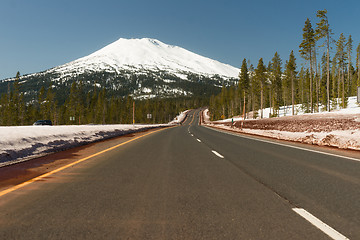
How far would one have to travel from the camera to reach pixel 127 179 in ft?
17.3

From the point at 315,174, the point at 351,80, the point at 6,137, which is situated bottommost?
the point at 315,174

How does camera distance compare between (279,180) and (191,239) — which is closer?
(191,239)

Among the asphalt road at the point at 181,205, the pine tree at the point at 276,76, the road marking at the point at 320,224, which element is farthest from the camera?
the pine tree at the point at 276,76

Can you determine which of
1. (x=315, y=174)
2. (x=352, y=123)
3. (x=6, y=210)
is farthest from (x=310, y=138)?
(x=6, y=210)

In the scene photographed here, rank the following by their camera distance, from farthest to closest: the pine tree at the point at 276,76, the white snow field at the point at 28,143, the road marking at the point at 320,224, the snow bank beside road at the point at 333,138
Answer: the pine tree at the point at 276,76, the snow bank beside road at the point at 333,138, the white snow field at the point at 28,143, the road marking at the point at 320,224

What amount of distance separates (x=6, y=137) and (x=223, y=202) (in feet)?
27.1

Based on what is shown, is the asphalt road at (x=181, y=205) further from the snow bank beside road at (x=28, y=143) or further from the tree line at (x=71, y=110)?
the tree line at (x=71, y=110)

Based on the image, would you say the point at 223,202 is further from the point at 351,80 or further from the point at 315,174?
the point at 351,80

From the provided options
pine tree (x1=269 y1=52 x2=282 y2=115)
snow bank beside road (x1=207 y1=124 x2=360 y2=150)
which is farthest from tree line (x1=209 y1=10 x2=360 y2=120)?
snow bank beside road (x1=207 y1=124 x2=360 y2=150)

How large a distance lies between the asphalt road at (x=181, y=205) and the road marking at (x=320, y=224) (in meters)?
0.05

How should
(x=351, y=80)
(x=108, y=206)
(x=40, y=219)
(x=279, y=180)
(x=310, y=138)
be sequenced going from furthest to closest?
1. (x=351, y=80)
2. (x=310, y=138)
3. (x=279, y=180)
4. (x=108, y=206)
5. (x=40, y=219)

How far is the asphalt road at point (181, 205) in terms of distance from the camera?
8.86 ft

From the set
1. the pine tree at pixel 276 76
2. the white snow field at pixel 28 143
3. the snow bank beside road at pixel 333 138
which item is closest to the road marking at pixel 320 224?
the white snow field at pixel 28 143

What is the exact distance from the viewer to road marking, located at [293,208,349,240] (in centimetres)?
259
